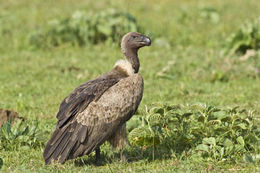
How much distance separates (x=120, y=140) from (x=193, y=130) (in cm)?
94

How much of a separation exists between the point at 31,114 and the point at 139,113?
4.98 feet

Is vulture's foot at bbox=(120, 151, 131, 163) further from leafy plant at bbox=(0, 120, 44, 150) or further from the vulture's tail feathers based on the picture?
leafy plant at bbox=(0, 120, 44, 150)

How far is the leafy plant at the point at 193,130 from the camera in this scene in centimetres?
616

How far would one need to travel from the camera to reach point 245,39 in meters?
11.5

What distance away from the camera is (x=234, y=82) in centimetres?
984

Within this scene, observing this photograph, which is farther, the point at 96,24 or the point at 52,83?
the point at 96,24

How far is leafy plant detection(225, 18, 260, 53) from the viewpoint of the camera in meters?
11.5

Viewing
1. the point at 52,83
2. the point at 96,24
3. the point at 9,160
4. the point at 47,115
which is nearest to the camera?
the point at 9,160

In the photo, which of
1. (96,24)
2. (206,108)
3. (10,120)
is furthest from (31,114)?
(96,24)

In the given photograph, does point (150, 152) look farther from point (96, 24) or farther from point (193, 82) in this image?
point (96, 24)

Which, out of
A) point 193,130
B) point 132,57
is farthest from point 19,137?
point 193,130

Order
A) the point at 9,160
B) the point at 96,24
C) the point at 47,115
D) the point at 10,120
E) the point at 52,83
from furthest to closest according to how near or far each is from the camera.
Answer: the point at 96,24, the point at 52,83, the point at 47,115, the point at 10,120, the point at 9,160

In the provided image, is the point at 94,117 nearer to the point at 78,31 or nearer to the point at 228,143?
the point at 228,143

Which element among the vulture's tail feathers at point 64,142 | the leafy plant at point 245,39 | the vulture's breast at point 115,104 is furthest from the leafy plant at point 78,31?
the vulture's tail feathers at point 64,142
